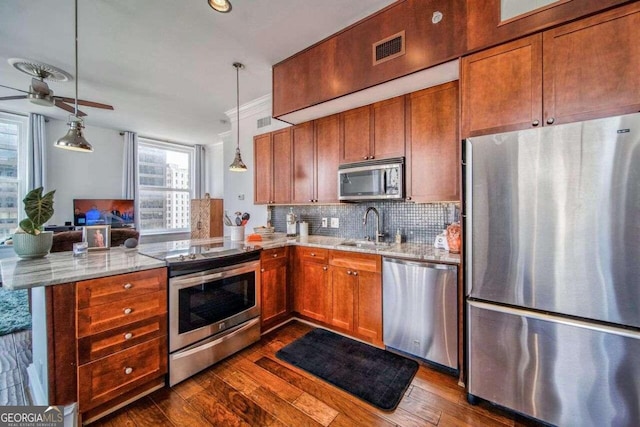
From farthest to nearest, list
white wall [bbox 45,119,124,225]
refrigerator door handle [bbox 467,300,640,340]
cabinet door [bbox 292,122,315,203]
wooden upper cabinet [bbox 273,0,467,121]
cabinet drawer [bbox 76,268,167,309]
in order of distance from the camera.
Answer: white wall [bbox 45,119,124,225]
cabinet door [bbox 292,122,315,203]
wooden upper cabinet [bbox 273,0,467,121]
cabinet drawer [bbox 76,268,167,309]
refrigerator door handle [bbox 467,300,640,340]

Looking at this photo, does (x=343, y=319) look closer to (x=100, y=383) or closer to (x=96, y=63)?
(x=100, y=383)

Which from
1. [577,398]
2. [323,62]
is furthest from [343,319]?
[323,62]

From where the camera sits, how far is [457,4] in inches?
72.1

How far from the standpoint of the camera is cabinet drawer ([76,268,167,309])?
1529mm

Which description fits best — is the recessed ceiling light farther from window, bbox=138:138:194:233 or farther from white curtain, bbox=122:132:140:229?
window, bbox=138:138:194:233

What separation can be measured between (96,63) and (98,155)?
138 inches

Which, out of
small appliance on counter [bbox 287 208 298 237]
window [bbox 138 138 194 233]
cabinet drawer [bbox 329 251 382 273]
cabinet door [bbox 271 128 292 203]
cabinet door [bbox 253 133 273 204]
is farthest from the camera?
window [bbox 138 138 194 233]

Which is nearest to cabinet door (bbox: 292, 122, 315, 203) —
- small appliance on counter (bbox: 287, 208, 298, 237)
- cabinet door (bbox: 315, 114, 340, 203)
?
cabinet door (bbox: 315, 114, 340, 203)

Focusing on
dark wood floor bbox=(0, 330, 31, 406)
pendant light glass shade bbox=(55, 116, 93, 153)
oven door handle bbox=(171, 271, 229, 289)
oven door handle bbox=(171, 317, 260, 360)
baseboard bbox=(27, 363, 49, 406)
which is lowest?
dark wood floor bbox=(0, 330, 31, 406)

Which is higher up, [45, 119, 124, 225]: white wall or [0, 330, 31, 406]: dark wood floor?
[45, 119, 124, 225]: white wall

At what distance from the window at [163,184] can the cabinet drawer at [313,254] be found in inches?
209

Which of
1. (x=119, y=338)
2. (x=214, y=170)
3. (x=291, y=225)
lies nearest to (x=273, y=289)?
(x=291, y=225)

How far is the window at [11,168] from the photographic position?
455cm

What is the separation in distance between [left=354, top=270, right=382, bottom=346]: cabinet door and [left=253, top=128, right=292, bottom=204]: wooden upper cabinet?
5.17 feet
